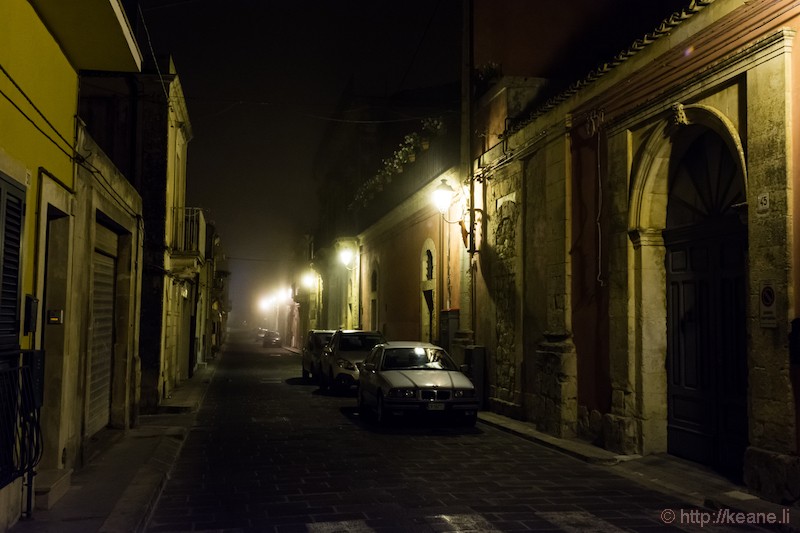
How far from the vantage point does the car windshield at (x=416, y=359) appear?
1403 centimetres

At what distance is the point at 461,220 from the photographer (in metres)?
17.5

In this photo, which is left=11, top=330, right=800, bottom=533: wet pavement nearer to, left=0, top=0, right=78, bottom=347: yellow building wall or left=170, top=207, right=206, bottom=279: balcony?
left=0, top=0, right=78, bottom=347: yellow building wall

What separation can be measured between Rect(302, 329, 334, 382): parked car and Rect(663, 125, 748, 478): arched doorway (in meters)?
13.4

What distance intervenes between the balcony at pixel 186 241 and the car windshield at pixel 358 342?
4369mm

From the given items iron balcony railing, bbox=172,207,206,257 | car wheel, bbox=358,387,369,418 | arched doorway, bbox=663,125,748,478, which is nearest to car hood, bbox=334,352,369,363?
car wheel, bbox=358,387,369,418

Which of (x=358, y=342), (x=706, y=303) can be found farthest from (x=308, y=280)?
(x=706, y=303)

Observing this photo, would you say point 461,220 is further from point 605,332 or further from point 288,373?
point 288,373

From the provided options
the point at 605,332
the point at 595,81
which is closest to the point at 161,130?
the point at 595,81

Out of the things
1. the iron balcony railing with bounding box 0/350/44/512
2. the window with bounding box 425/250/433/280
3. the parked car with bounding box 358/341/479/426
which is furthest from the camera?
the window with bounding box 425/250/433/280

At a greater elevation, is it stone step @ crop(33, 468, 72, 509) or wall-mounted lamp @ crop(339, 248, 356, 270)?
wall-mounted lamp @ crop(339, 248, 356, 270)

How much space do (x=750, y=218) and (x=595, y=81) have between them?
439cm

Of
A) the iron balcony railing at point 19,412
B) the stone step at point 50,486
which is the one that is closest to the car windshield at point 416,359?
the stone step at point 50,486

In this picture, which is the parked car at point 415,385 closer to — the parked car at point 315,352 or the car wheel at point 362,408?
the car wheel at point 362,408

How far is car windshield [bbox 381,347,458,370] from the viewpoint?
14031 mm
